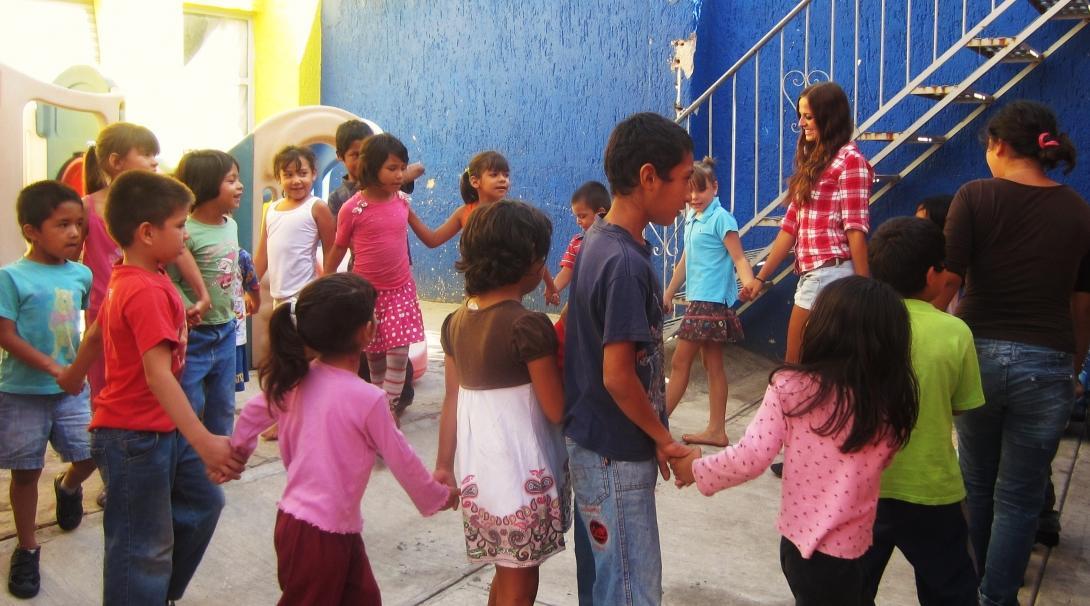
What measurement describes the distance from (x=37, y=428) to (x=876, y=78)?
5.81 m

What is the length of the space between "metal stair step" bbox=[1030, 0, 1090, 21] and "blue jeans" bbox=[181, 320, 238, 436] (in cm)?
513

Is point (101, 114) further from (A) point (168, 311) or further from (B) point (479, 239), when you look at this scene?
(B) point (479, 239)

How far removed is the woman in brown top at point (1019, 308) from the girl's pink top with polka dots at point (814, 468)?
988 mm

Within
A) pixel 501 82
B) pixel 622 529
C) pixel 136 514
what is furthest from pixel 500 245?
pixel 501 82

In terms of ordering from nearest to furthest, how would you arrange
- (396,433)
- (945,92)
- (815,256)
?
1. (396,433)
2. (815,256)
3. (945,92)

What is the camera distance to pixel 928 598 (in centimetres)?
276

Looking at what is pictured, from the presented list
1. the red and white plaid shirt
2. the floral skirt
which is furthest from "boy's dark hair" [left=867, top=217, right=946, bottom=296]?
the red and white plaid shirt

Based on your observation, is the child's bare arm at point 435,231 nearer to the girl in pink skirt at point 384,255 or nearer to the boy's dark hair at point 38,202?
A: the girl in pink skirt at point 384,255

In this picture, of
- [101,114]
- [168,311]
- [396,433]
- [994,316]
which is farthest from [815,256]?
[101,114]

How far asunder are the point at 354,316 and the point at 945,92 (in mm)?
4949

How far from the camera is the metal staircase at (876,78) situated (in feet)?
20.8

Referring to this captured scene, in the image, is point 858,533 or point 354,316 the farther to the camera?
point 354,316

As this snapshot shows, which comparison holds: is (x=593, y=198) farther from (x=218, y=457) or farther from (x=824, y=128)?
(x=218, y=457)

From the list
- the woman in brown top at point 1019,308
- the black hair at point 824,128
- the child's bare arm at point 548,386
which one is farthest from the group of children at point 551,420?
the black hair at point 824,128
